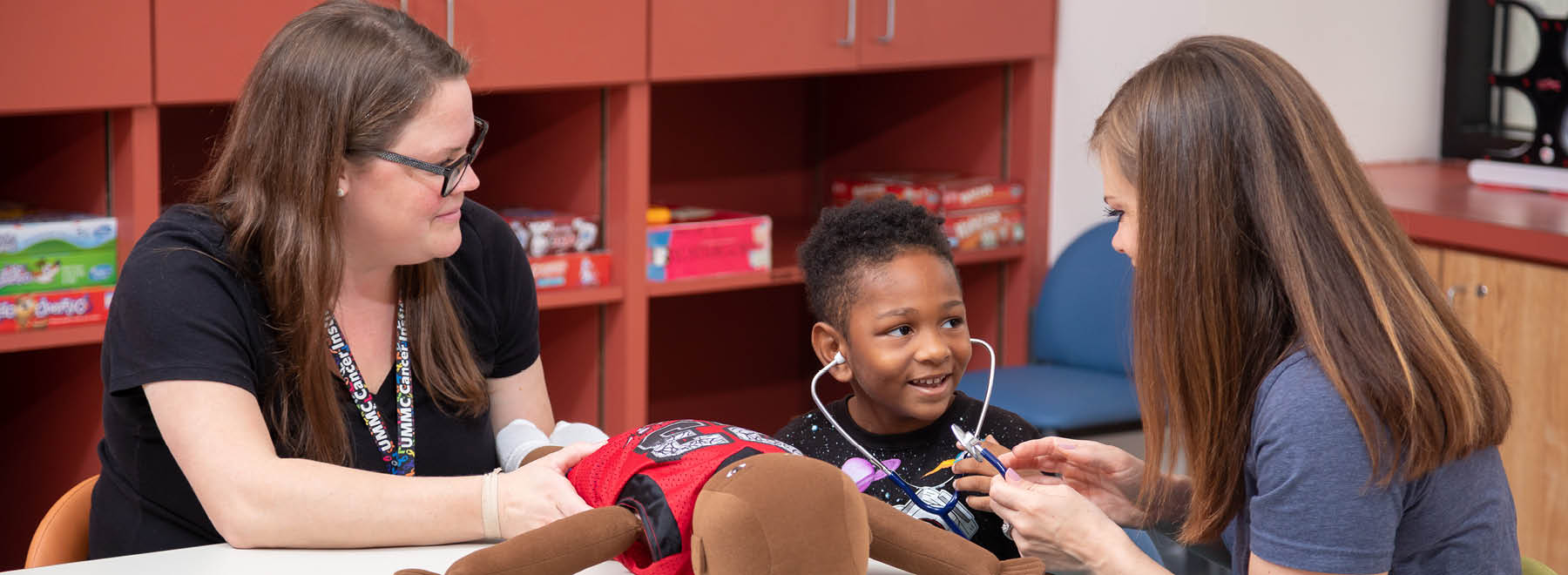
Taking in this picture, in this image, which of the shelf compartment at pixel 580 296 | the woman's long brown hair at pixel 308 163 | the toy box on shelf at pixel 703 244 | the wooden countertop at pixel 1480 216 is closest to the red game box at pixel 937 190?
the toy box on shelf at pixel 703 244

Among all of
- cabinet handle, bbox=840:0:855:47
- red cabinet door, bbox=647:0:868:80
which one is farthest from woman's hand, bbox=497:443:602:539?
cabinet handle, bbox=840:0:855:47

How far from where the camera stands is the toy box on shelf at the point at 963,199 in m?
2.95

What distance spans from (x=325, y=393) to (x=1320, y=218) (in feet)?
3.14

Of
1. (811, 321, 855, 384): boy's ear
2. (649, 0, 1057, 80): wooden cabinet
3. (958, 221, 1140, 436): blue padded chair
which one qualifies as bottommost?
(958, 221, 1140, 436): blue padded chair

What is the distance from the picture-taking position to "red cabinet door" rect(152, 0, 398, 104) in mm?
2129

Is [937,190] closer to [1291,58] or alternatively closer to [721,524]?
[1291,58]

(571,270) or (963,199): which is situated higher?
(963,199)

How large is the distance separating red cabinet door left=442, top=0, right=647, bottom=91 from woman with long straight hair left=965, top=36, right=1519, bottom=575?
134cm

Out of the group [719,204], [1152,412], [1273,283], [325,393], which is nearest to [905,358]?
[1152,412]

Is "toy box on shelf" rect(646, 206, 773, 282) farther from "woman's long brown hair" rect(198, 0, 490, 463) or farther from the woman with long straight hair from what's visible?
the woman with long straight hair

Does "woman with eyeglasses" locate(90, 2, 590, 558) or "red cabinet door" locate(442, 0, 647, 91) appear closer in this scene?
"woman with eyeglasses" locate(90, 2, 590, 558)

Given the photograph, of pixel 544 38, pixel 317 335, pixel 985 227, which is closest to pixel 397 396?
pixel 317 335

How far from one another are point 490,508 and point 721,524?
0.30 meters

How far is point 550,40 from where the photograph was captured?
2.44m
